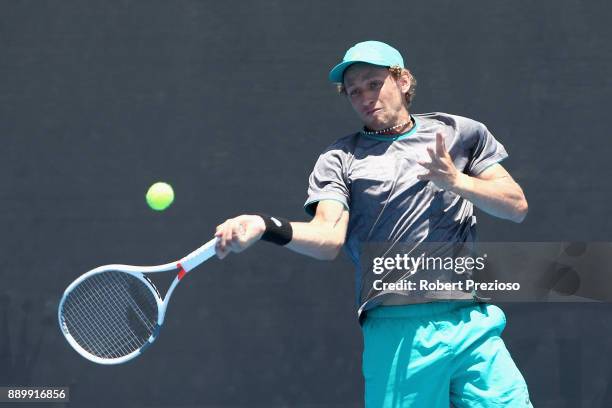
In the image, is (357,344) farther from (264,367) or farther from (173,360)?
(173,360)

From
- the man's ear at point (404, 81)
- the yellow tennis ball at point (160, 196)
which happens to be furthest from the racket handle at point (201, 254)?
the yellow tennis ball at point (160, 196)

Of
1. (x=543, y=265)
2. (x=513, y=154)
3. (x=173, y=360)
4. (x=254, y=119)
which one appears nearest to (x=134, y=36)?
(x=254, y=119)

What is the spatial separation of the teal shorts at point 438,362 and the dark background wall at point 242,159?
143 cm

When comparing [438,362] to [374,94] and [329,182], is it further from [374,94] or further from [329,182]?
[374,94]

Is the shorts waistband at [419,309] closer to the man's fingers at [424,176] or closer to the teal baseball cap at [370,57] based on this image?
the man's fingers at [424,176]

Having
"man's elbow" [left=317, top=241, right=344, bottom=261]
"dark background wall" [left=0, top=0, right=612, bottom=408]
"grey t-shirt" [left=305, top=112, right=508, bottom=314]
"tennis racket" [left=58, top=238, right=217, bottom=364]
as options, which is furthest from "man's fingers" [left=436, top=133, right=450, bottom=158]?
"dark background wall" [left=0, top=0, right=612, bottom=408]

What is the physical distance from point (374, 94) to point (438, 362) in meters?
0.73

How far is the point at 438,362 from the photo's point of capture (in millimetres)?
2883

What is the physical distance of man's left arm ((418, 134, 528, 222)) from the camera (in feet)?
9.00

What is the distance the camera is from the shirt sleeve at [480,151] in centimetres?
302

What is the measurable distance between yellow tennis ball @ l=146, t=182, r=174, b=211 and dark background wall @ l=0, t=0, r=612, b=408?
0.03 m

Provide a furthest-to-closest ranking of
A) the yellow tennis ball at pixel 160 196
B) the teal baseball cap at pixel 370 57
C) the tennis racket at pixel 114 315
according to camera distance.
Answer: the yellow tennis ball at pixel 160 196, the tennis racket at pixel 114 315, the teal baseball cap at pixel 370 57

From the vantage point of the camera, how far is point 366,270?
117 inches

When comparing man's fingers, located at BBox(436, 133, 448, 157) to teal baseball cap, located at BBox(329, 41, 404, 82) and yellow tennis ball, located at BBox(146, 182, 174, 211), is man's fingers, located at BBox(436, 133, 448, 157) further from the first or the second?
yellow tennis ball, located at BBox(146, 182, 174, 211)
